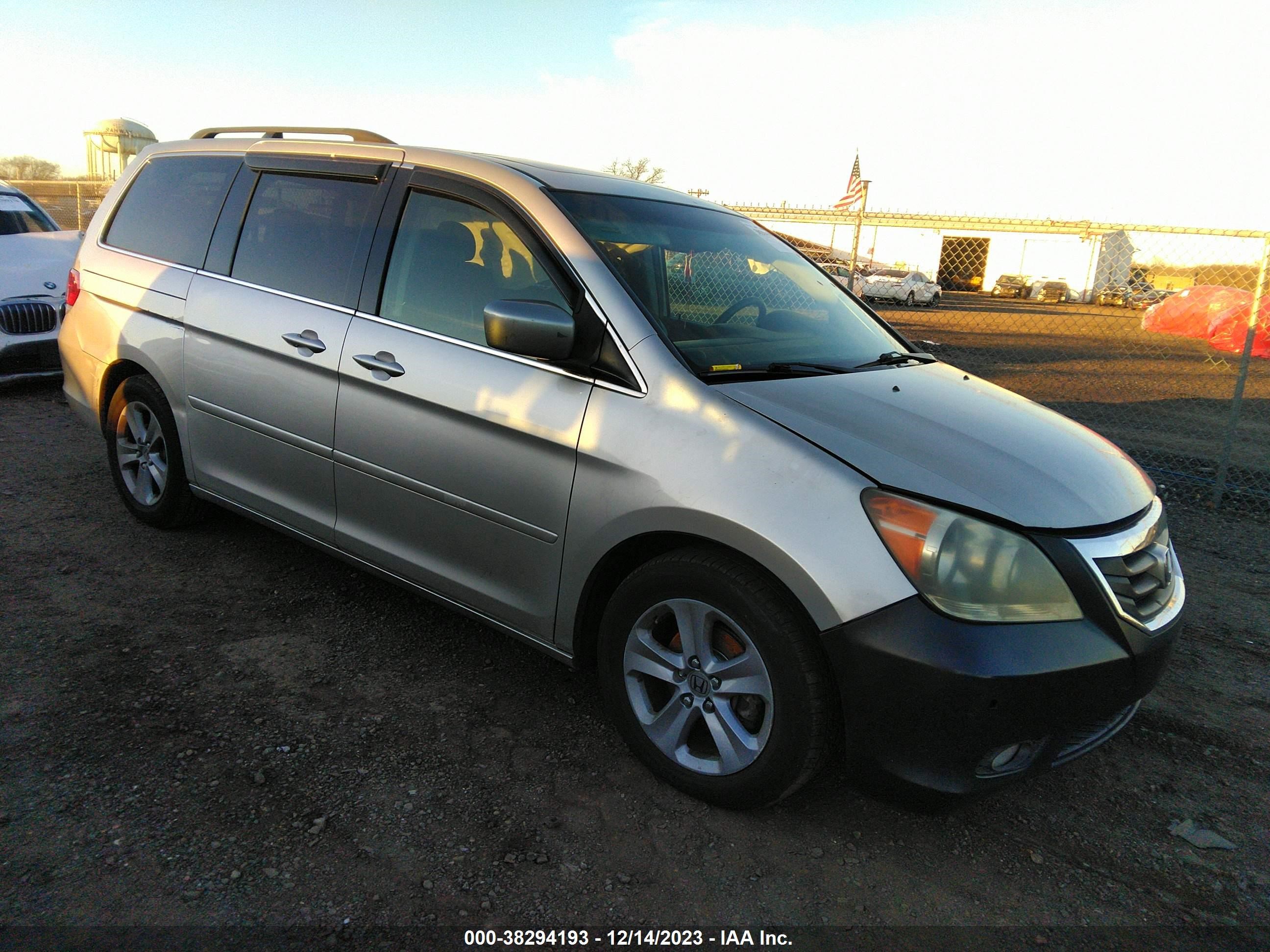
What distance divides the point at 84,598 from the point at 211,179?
1.93m

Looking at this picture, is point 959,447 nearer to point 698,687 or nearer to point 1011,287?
point 698,687

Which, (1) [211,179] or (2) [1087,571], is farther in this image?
(1) [211,179]

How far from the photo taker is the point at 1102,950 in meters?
2.17

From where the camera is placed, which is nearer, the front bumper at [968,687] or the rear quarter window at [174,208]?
the front bumper at [968,687]

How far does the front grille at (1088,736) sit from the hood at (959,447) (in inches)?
20.8

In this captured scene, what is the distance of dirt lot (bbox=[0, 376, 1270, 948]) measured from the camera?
2.16 metres

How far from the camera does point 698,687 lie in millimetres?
2496

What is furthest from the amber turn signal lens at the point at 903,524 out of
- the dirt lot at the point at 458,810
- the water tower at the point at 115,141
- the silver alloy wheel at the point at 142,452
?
the water tower at the point at 115,141

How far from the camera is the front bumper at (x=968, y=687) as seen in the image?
208 centimetres

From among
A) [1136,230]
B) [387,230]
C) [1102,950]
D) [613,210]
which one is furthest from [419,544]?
[1136,230]

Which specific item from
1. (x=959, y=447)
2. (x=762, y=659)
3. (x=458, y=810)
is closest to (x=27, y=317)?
(x=458, y=810)

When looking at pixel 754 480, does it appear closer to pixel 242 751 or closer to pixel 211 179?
pixel 242 751

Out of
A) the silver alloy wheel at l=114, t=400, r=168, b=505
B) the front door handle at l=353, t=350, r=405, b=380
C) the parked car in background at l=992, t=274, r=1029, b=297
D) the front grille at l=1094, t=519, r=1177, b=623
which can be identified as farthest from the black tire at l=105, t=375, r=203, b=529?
the parked car in background at l=992, t=274, r=1029, b=297

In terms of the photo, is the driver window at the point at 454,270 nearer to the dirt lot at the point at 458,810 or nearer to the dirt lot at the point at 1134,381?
the dirt lot at the point at 458,810
